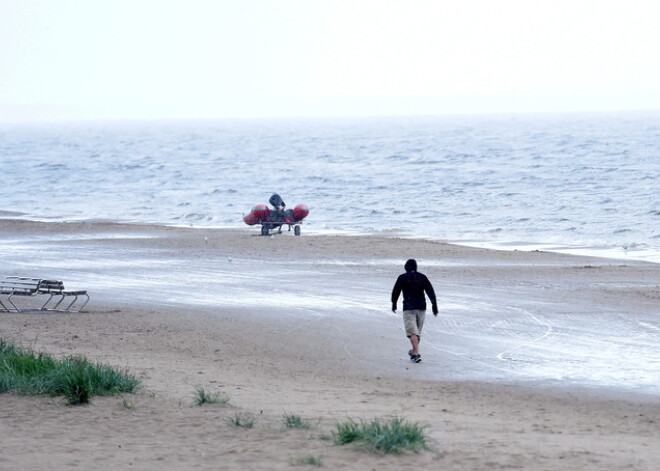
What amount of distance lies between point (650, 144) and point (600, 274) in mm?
71993

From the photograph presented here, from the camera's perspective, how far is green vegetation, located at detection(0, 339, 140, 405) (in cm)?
1090

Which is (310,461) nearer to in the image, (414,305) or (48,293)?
(414,305)

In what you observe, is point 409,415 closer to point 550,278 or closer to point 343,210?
point 550,278

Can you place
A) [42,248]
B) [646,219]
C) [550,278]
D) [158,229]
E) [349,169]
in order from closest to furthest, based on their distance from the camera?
[550,278] < [42,248] < [158,229] < [646,219] < [349,169]

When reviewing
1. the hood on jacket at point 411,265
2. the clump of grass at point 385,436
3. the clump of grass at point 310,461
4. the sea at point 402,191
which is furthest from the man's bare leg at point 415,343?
the sea at point 402,191

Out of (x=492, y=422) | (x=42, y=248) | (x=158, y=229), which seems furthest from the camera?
(x=158, y=229)

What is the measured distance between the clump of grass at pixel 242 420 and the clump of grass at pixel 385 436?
0.90 m

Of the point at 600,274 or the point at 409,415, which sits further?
the point at 600,274

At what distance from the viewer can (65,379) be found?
36.2ft

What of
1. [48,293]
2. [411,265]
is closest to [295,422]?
[411,265]

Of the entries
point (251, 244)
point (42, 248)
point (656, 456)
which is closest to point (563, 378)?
point (656, 456)

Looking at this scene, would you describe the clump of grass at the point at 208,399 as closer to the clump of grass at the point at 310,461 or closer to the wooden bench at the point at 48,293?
the clump of grass at the point at 310,461

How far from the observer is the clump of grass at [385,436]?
8.91m

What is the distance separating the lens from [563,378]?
13.0 m
